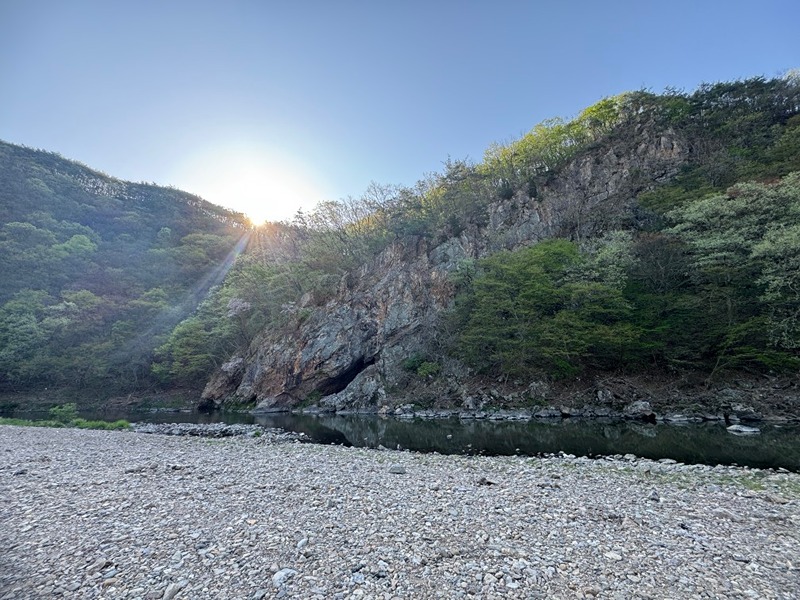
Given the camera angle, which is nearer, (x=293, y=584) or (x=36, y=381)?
(x=293, y=584)

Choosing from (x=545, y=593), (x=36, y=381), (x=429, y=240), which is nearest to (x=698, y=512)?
(x=545, y=593)

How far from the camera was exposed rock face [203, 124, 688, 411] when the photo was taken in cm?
3884

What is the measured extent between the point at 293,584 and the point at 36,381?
64.5m

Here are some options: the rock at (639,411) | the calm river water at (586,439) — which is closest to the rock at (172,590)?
the calm river water at (586,439)

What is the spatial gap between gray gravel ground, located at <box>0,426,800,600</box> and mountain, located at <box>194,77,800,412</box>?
59.4 ft

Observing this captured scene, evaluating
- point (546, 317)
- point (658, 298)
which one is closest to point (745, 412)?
point (658, 298)

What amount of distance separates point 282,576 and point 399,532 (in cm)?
215

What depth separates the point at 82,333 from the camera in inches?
2077

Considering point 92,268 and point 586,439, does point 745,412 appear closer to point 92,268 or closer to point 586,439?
point 586,439

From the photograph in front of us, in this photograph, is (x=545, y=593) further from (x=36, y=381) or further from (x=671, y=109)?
(x=36, y=381)

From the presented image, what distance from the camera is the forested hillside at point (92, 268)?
1935 inches

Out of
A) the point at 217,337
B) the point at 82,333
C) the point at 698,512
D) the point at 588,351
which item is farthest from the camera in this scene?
the point at 82,333

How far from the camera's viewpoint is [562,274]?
32.2 meters

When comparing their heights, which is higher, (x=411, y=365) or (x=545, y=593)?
(x=411, y=365)
